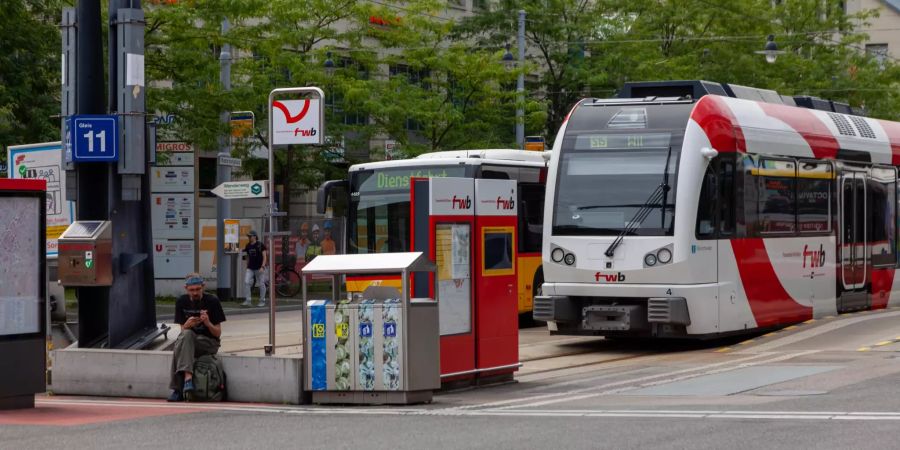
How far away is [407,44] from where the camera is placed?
40188 millimetres

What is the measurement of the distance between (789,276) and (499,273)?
710cm

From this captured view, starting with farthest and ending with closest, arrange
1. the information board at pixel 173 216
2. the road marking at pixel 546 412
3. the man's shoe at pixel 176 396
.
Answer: the information board at pixel 173 216
the man's shoe at pixel 176 396
the road marking at pixel 546 412

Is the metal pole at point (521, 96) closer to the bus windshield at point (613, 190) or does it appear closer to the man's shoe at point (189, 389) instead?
the bus windshield at point (613, 190)

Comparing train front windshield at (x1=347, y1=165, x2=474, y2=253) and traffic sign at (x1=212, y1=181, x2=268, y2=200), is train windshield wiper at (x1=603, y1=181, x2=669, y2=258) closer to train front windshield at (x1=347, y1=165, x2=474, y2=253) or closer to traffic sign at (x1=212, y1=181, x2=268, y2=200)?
train front windshield at (x1=347, y1=165, x2=474, y2=253)

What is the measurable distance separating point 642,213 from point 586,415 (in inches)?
277

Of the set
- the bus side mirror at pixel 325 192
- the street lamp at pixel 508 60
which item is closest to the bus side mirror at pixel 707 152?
the bus side mirror at pixel 325 192

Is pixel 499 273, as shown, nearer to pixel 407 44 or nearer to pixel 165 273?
pixel 165 273

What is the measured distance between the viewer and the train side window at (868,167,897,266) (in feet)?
80.1

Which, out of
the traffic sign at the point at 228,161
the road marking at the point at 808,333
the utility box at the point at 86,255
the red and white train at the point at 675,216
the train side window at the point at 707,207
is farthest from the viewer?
the traffic sign at the point at 228,161

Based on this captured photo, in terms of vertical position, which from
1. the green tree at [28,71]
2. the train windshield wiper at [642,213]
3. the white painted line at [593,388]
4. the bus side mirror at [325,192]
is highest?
the green tree at [28,71]

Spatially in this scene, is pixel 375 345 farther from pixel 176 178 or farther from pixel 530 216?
pixel 176 178

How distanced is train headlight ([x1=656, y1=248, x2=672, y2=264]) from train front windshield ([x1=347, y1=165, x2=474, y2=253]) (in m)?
5.17

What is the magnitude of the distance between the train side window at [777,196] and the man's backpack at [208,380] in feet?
29.8

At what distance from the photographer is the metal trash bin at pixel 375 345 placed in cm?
1393
